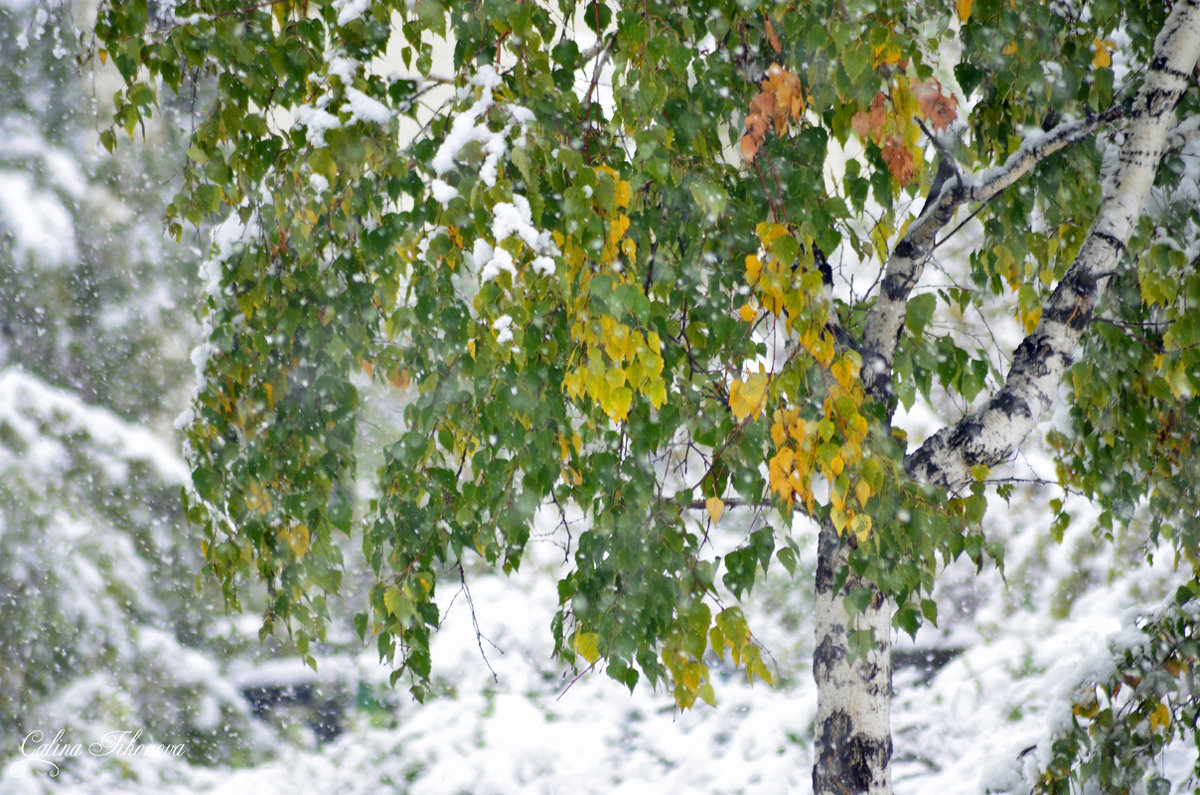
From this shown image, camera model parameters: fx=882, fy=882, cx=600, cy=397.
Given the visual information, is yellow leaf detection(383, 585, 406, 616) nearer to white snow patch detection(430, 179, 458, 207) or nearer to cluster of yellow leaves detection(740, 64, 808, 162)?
white snow patch detection(430, 179, 458, 207)

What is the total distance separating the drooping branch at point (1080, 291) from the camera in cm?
146

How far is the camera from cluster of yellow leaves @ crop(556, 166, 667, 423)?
917mm

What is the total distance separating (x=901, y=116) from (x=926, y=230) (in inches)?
22.6

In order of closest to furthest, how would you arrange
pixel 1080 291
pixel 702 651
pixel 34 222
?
pixel 702 651 → pixel 1080 291 → pixel 34 222

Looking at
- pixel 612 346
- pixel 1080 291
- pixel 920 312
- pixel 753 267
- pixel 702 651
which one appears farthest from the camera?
pixel 1080 291

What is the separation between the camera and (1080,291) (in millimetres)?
1511

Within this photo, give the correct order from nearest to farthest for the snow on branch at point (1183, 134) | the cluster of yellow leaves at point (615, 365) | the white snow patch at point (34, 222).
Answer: the cluster of yellow leaves at point (615, 365)
the snow on branch at point (1183, 134)
the white snow patch at point (34, 222)

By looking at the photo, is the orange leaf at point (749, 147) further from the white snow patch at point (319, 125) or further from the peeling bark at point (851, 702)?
the peeling bark at point (851, 702)

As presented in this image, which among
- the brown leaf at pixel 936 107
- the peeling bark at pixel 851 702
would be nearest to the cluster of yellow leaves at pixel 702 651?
the peeling bark at pixel 851 702

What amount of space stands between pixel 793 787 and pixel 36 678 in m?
3.44

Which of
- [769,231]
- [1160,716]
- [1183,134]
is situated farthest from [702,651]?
[1183,134]

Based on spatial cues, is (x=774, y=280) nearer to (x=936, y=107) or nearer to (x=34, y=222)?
(x=936, y=107)

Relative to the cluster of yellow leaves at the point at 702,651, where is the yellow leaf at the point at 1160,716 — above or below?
above

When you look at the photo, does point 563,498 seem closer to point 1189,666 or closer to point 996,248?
point 996,248
